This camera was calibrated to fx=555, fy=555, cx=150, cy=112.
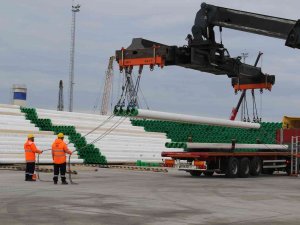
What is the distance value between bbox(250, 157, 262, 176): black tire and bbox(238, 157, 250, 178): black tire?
48 centimetres

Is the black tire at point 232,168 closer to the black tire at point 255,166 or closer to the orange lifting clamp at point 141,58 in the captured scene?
the black tire at point 255,166

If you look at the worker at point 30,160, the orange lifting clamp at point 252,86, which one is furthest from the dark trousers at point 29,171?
the orange lifting clamp at point 252,86

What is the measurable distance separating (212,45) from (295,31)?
2824mm

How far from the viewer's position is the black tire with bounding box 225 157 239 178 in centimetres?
2388

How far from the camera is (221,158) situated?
24000 millimetres

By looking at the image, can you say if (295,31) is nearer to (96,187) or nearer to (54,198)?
(96,187)

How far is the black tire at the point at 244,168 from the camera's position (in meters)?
24.5

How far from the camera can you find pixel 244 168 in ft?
81.1

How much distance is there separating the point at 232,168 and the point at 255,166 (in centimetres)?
195

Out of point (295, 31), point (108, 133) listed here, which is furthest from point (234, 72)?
point (108, 133)

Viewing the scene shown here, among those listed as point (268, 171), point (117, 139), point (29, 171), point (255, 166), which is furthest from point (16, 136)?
point (268, 171)

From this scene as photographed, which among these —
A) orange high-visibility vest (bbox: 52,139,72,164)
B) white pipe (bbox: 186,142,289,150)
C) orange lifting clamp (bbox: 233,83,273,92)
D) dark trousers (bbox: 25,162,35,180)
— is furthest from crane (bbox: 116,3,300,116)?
dark trousers (bbox: 25,162,35,180)

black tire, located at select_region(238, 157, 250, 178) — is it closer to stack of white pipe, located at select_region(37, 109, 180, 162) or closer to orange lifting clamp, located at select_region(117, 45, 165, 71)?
orange lifting clamp, located at select_region(117, 45, 165, 71)

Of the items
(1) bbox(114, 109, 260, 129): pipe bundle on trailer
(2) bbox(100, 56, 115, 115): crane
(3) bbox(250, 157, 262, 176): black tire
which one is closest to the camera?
(1) bbox(114, 109, 260, 129): pipe bundle on trailer
